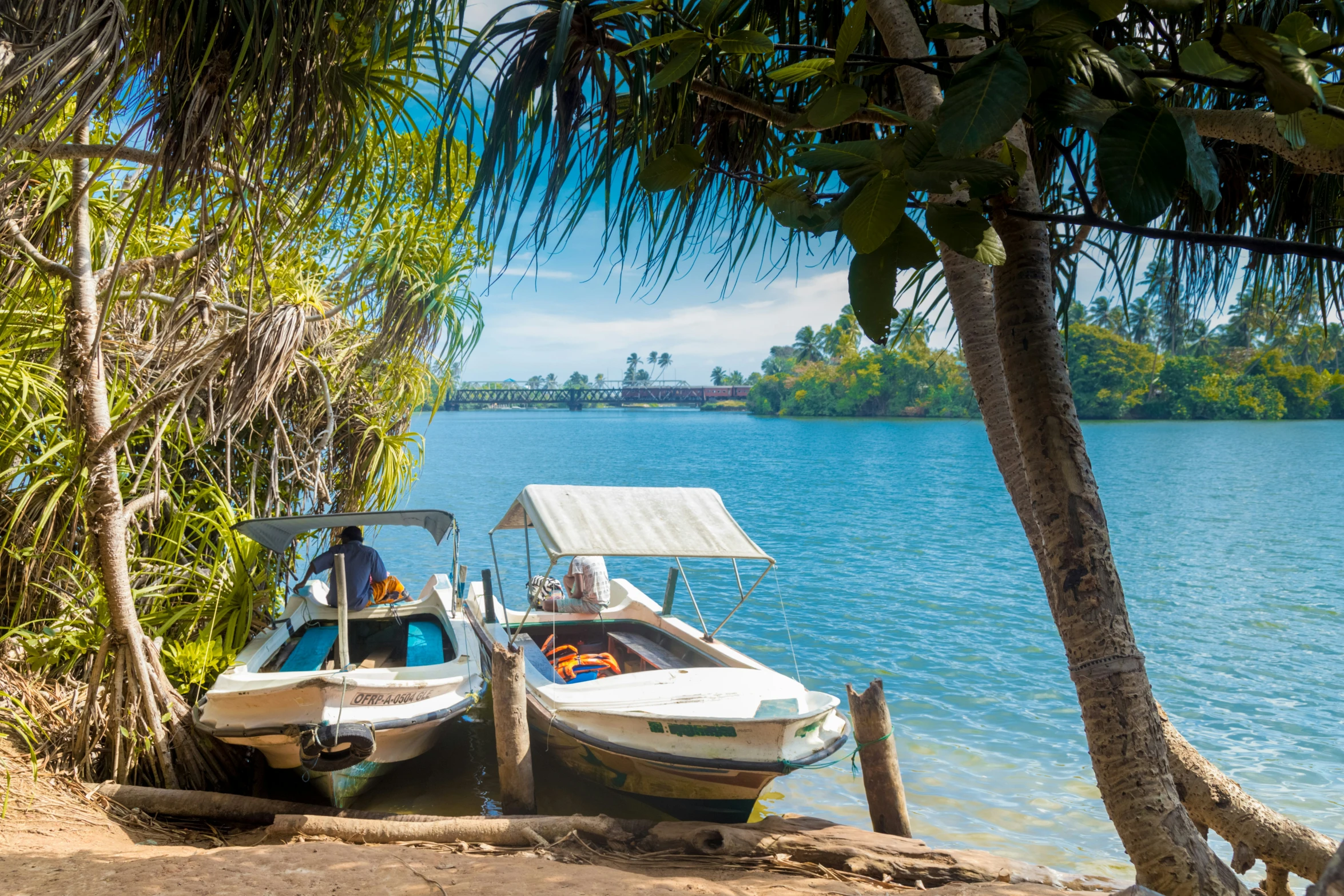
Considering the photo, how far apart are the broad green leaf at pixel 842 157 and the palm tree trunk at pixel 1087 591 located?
0.79 meters

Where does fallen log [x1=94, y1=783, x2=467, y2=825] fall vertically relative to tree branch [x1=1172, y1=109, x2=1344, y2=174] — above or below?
below

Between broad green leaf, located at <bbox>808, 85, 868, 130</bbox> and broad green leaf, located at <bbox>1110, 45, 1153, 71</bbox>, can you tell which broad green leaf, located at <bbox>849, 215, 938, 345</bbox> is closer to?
broad green leaf, located at <bbox>808, 85, 868, 130</bbox>

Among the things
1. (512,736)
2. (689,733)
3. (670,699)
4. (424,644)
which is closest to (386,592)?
(424,644)

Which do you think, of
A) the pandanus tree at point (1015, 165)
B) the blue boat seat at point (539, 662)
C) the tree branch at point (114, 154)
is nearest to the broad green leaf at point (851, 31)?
the pandanus tree at point (1015, 165)

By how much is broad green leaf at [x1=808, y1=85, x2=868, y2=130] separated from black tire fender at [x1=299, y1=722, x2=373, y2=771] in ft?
16.9

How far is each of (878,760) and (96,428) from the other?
16.9 ft

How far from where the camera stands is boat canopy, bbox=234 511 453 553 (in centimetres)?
622

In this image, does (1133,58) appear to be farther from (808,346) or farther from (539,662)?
(808,346)

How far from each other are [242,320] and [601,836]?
449cm

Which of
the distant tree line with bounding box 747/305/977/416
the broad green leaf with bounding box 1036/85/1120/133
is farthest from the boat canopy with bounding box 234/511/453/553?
the distant tree line with bounding box 747/305/977/416

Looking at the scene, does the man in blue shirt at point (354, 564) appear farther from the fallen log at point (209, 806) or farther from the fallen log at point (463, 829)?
the fallen log at point (463, 829)

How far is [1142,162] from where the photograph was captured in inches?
33.2

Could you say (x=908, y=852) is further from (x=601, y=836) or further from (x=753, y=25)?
(x=753, y=25)

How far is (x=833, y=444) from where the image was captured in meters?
61.6
